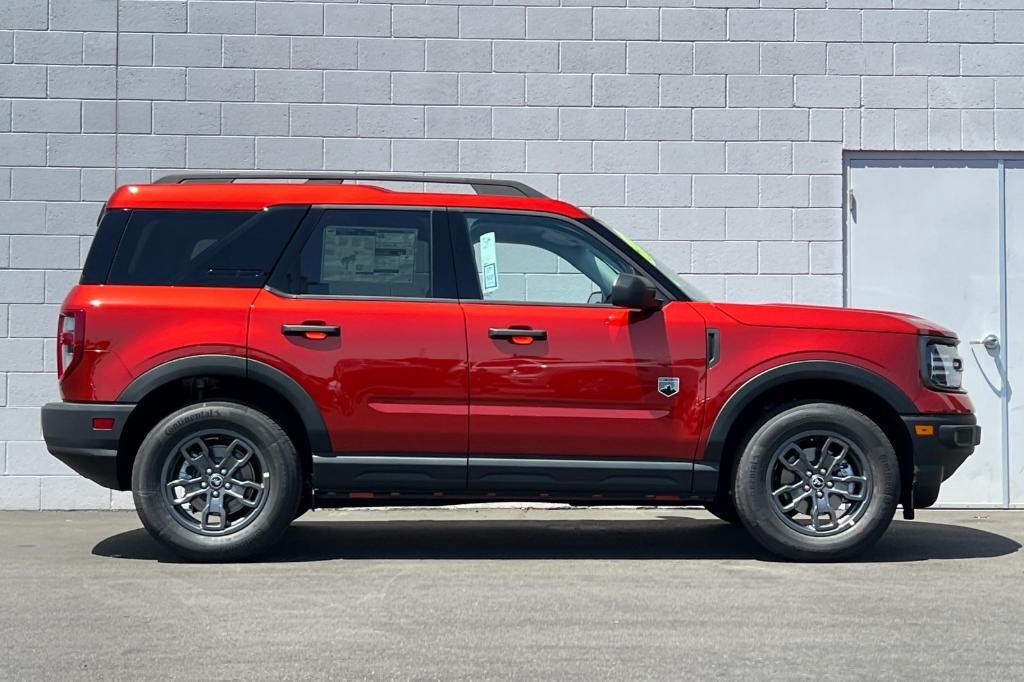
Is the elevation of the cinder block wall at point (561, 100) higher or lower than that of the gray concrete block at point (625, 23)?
lower

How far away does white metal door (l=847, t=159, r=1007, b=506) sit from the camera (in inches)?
398

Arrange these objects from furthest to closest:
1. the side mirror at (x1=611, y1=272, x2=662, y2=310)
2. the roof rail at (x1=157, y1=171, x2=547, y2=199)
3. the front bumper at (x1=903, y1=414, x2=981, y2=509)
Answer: the roof rail at (x1=157, y1=171, x2=547, y2=199) → the front bumper at (x1=903, y1=414, x2=981, y2=509) → the side mirror at (x1=611, y1=272, x2=662, y2=310)

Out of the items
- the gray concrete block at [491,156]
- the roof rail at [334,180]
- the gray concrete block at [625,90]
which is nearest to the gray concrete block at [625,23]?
the gray concrete block at [625,90]

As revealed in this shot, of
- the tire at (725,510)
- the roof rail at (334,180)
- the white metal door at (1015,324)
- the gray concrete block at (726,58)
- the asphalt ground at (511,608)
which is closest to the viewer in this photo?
the asphalt ground at (511,608)

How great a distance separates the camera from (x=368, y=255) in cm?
728

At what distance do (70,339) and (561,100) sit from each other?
14.5ft

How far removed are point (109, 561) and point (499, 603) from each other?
96.9 inches

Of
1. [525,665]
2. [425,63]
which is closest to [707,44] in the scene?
[425,63]

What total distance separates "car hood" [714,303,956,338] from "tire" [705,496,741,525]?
1.23m

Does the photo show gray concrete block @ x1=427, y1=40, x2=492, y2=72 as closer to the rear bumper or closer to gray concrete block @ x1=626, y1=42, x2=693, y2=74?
gray concrete block @ x1=626, y1=42, x2=693, y2=74

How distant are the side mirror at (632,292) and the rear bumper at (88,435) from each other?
8.33ft

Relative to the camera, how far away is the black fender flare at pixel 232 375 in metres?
7.03

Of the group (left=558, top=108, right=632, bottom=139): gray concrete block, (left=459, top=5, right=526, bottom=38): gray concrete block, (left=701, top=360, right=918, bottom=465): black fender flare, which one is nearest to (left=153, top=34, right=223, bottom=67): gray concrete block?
(left=459, top=5, right=526, bottom=38): gray concrete block

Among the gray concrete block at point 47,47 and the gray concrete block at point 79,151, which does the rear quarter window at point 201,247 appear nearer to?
the gray concrete block at point 79,151
